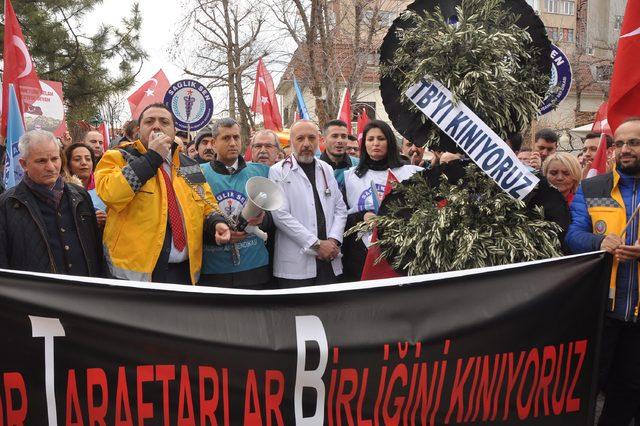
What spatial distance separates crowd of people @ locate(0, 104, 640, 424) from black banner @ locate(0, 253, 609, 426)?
803 mm

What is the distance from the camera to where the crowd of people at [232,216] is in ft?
12.8

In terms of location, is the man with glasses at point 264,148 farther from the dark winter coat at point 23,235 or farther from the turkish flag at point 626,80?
the turkish flag at point 626,80

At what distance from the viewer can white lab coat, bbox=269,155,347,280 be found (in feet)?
17.2

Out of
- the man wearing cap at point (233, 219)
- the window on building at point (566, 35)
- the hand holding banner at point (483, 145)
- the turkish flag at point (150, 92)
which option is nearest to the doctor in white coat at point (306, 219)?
the man wearing cap at point (233, 219)

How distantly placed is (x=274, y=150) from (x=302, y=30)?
14.7 m

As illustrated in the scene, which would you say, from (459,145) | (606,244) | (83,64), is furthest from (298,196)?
(83,64)

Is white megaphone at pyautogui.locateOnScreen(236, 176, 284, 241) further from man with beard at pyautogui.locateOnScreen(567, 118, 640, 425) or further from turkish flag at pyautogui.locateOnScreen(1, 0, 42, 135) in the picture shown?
turkish flag at pyautogui.locateOnScreen(1, 0, 42, 135)

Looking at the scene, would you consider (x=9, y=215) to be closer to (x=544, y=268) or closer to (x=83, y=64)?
(x=544, y=268)

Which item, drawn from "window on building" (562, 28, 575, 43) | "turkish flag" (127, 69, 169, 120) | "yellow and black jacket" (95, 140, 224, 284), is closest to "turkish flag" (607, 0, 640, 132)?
"yellow and black jacket" (95, 140, 224, 284)

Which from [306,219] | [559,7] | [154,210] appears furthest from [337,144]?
[559,7]

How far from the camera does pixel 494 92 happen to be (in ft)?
12.0

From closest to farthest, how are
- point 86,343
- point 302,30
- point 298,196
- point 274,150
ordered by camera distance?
point 86,343
point 298,196
point 274,150
point 302,30

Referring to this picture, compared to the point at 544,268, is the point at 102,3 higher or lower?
higher

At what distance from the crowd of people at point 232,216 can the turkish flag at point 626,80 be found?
0.49 metres
